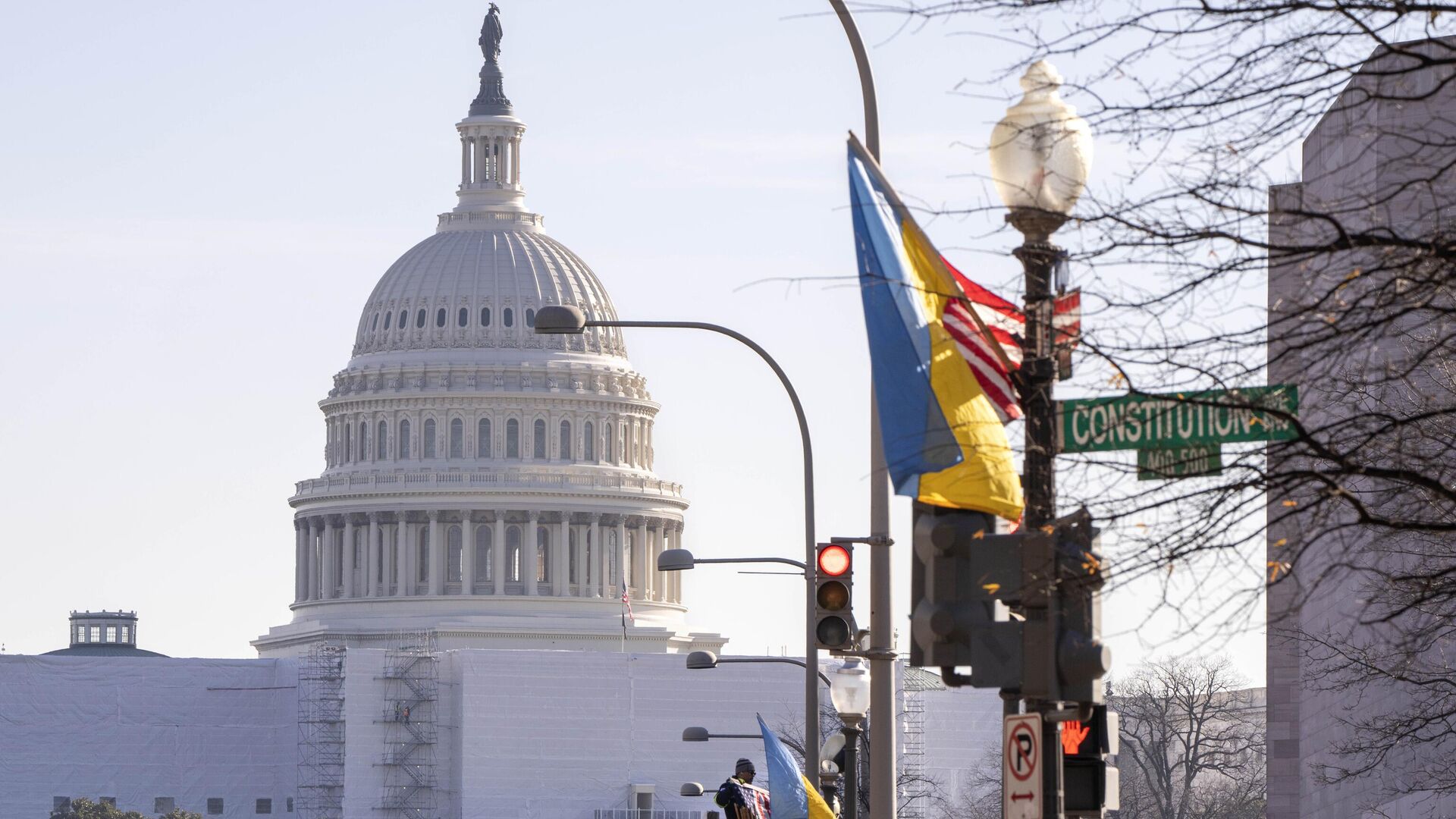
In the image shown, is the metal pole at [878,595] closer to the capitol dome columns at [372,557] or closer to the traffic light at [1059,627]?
the traffic light at [1059,627]

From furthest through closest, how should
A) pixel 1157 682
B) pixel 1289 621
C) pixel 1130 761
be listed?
pixel 1130 761 < pixel 1157 682 < pixel 1289 621

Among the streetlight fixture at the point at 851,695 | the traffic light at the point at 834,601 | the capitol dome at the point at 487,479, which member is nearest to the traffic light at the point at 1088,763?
the traffic light at the point at 834,601

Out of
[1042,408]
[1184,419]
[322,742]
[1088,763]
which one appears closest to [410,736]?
[322,742]

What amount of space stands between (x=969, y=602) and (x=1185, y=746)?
417 feet

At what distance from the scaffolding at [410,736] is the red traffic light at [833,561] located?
136072 mm

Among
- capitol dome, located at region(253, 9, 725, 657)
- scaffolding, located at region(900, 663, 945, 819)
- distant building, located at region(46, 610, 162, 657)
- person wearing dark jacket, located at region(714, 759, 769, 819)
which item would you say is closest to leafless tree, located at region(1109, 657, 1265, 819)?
scaffolding, located at region(900, 663, 945, 819)

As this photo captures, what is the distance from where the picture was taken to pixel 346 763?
158500 mm

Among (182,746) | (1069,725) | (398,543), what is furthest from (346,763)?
(1069,725)

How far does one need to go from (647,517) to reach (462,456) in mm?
10888

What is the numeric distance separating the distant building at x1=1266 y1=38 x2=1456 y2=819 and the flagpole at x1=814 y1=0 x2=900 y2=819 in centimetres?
288

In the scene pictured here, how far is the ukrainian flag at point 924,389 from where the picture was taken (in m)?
15.9

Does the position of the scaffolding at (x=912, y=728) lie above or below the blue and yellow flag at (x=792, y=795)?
above

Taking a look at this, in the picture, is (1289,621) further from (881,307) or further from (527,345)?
(527,345)

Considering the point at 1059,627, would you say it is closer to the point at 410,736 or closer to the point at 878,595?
the point at 878,595
